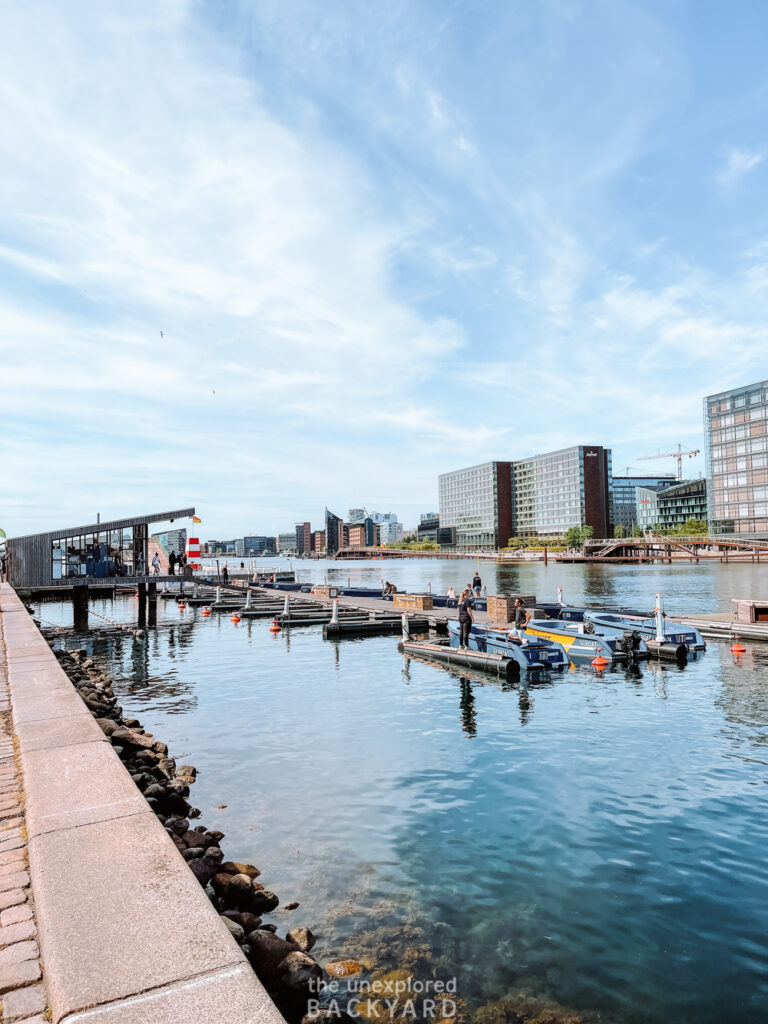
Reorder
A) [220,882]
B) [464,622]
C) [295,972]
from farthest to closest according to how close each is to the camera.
→ 1. [464,622]
2. [220,882]
3. [295,972]

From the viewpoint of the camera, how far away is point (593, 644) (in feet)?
98.1

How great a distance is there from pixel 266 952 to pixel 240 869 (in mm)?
2985

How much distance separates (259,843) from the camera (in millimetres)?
11656

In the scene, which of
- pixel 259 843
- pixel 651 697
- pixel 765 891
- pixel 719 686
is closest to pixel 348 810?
pixel 259 843

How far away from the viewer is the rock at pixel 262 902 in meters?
9.11

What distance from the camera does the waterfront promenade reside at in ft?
14.1

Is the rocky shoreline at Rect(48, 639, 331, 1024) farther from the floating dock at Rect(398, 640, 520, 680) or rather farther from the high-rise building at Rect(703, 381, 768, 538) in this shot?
the high-rise building at Rect(703, 381, 768, 538)

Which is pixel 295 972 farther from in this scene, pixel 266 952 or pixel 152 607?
pixel 152 607

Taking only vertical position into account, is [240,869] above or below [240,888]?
below

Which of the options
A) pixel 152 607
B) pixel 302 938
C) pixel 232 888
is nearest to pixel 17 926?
pixel 302 938

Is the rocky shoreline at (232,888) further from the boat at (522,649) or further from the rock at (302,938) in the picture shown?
the boat at (522,649)

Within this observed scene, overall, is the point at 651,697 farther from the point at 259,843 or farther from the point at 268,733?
the point at 259,843

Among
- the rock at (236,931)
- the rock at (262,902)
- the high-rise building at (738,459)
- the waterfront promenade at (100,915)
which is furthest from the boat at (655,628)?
the high-rise building at (738,459)

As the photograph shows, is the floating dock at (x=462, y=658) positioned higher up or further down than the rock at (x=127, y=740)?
further down
